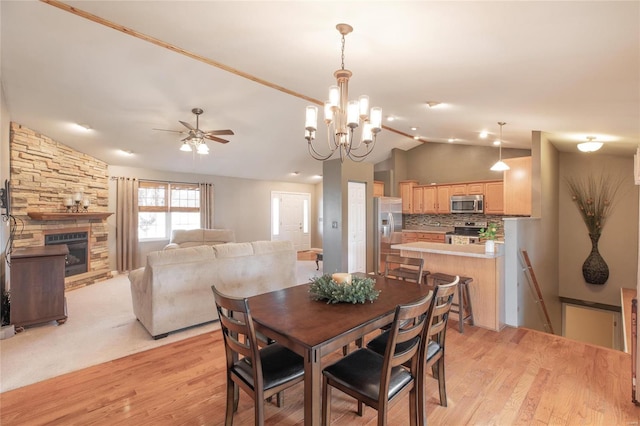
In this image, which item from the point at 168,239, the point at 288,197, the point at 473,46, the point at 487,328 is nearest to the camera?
the point at 473,46

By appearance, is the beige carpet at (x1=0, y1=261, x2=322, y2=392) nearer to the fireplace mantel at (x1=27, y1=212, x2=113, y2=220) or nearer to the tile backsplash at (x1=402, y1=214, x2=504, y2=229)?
the fireplace mantel at (x1=27, y1=212, x2=113, y2=220)

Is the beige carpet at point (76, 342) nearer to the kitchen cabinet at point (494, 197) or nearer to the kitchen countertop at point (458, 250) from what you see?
the kitchen countertop at point (458, 250)

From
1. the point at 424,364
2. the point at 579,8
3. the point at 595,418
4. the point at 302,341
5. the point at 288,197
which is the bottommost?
the point at 595,418

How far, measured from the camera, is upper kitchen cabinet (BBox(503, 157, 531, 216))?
519 cm

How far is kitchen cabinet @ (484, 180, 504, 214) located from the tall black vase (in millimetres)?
1603

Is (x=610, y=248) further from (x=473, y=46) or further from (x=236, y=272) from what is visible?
(x=236, y=272)

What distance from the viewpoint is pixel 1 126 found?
11.7 feet

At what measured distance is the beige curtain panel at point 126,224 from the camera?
641 centimetres

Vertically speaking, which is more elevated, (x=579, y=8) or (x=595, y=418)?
(x=579, y=8)

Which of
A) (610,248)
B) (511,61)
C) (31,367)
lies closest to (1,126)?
(31,367)

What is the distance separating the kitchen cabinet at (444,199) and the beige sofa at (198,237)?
5.18 m

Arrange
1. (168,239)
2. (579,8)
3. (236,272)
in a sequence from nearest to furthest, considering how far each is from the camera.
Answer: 1. (579,8)
2. (236,272)
3. (168,239)

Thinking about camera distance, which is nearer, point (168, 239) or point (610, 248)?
point (610, 248)

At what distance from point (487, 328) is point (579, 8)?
10.3 feet
